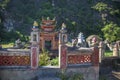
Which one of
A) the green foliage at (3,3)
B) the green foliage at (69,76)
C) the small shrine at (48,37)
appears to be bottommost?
the green foliage at (69,76)

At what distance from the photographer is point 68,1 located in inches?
1590

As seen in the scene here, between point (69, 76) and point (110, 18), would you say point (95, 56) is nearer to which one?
point (69, 76)

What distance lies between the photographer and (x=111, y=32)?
31.7 m

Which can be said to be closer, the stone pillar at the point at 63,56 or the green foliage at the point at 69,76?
the green foliage at the point at 69,76

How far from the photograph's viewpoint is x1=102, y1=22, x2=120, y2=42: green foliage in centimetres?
3139

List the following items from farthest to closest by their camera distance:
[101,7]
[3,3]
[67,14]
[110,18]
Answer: [67,14] → [3,3] → [110,18] → [101,7]

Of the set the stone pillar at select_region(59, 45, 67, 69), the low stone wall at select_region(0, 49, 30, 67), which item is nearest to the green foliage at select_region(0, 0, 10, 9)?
the low stone wall at select_region(0, 49, 30, 67)

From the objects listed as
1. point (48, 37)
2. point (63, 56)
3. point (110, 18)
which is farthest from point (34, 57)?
point (110, 18)

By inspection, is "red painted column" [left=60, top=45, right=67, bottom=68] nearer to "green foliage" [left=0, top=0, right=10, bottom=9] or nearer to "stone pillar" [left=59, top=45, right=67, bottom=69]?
"stone pillar" [left=59, top=45, right=67, bottom=69]

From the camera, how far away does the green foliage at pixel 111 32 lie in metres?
31.4

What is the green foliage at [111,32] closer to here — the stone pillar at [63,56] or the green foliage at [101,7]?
the green foliage at [101,7]


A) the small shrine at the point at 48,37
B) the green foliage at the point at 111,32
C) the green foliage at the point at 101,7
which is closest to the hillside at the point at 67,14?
the green foliage at the point at 101,7

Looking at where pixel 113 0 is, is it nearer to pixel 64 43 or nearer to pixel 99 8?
pixel 99 8

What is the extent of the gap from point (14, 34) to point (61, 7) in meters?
8.76
